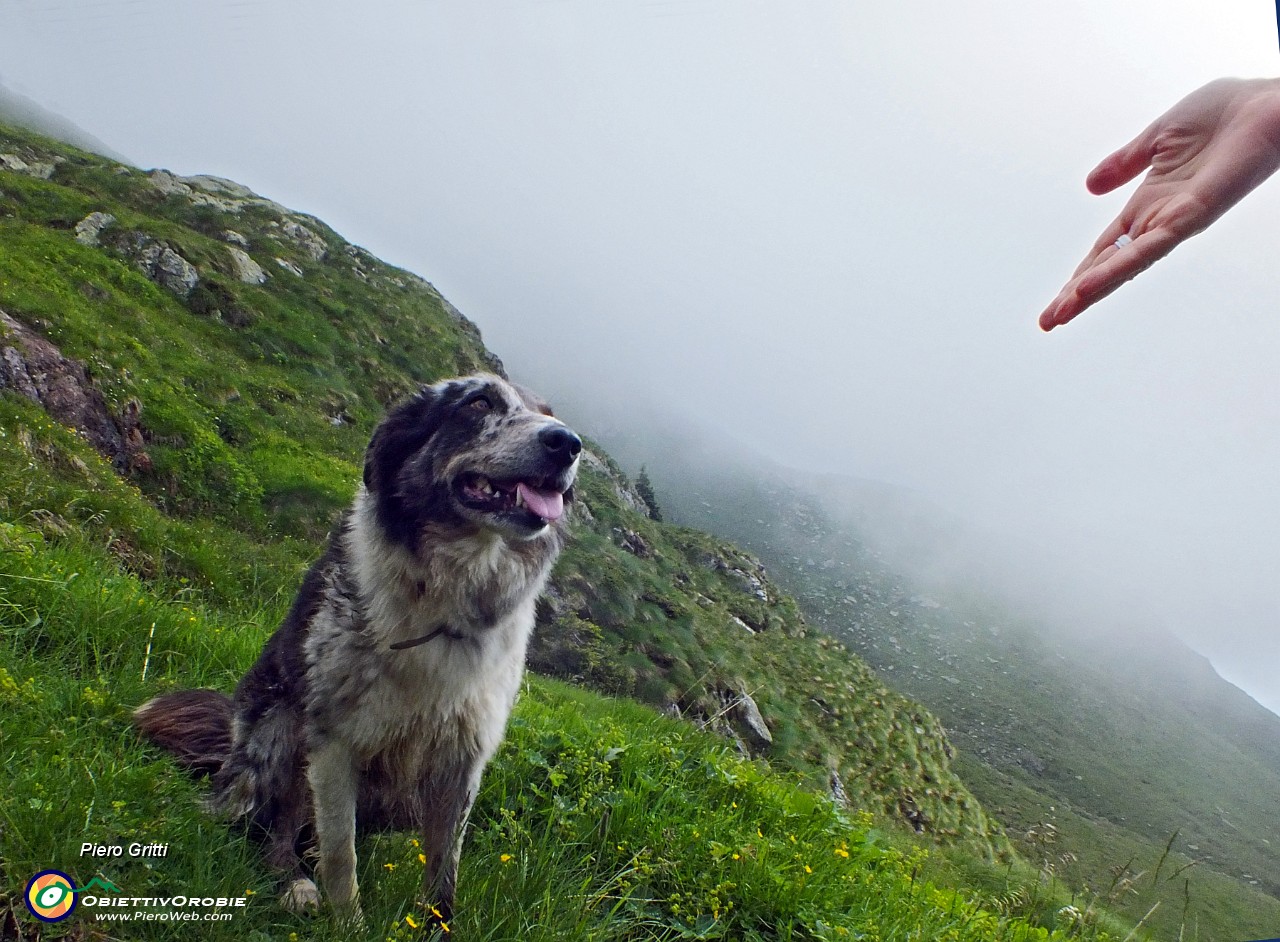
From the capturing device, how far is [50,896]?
2.16 metres

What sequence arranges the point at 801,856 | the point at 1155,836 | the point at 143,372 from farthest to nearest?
1. the point at 1155,836
2. the point at 143,372
3. the point at 801,856

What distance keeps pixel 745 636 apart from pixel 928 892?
948 inches

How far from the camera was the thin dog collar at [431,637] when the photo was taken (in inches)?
133

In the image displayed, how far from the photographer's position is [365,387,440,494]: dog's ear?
12.5 ft

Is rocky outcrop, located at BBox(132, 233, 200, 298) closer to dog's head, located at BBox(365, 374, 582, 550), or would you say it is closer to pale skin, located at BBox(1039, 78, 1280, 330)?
dog's head, located at BBox(365, 374, 582, 550)

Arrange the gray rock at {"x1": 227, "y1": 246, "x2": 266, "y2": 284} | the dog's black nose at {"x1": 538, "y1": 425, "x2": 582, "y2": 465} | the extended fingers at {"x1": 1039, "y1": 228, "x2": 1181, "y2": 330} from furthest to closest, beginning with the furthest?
the gray rock at {"x1": 227, "y1": 246, "x2": 266, "y2": 284}, the dog's black nose at {"x1": 538, "y1": 425, "x2": 582, "y2": 465}, the extended fingers at {"x1": 1039, "y1": 228, "x2": 1181, "y2": 330}

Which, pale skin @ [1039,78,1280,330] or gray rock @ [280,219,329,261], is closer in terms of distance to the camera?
pale skin @ [1039,78,1280,330]

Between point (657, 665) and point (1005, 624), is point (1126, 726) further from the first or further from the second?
point (657, 665)

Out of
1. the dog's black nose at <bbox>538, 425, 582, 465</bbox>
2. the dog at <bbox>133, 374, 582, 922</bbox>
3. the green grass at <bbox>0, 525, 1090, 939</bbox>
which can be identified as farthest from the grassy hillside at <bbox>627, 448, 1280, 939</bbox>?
the dog's black nose at <bbox>538, 425, 582, 465</bbox>

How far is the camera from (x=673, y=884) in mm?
3734

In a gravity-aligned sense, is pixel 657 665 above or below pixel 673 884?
below

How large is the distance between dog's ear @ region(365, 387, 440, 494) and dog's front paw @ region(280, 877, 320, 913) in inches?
78.8

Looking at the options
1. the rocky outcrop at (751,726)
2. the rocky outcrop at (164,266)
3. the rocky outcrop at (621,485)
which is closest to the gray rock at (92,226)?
the rocky outcrop at (164,266)

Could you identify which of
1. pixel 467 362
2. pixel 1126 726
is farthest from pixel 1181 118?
pixel 1126 726
